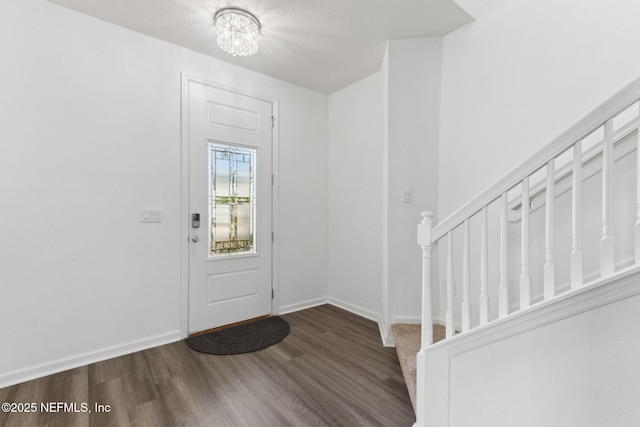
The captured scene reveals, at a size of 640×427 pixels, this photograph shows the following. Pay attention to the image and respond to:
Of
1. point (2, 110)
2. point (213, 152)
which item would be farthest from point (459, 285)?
point (2, 110)

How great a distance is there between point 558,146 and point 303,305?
2.92 meters

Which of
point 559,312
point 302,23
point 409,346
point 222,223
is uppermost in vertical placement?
point 302,23

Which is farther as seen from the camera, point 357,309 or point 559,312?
point 357,309

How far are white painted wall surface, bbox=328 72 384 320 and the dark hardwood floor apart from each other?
2.80 ft

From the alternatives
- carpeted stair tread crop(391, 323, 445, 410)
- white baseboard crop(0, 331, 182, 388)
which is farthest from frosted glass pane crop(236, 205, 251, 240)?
carpeted stair tread crop(391, 323, 445, 410)

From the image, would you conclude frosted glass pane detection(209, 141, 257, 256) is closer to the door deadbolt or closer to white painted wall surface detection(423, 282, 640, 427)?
the door deadbolt

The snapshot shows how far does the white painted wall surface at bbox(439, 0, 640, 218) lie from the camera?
5.32 ft

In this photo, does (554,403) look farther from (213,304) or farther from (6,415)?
(6,415)

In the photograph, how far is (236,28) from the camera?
2189mm

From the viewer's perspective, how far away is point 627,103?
1.00 metres

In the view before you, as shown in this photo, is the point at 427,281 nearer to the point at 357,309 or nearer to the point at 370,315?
the point at 370,315

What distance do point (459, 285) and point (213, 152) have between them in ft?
8.31

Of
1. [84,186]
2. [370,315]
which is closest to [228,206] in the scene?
[84,186]

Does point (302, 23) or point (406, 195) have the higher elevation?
point (302, 23)
